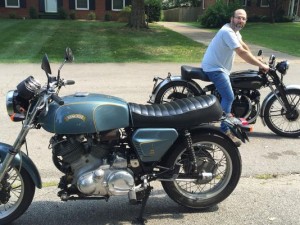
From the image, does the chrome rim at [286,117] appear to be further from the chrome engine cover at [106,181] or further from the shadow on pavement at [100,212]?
the chrome engine cover at [106,181]

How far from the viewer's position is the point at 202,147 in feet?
12.6

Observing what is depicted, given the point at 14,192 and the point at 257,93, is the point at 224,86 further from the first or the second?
the point at 14,192

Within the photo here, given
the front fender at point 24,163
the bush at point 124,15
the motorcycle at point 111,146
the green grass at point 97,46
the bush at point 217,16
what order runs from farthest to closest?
the bush at point 124,15, the bush at point 217,16, the green grass at point 97,46, the front fender at point 24,163, the motorcycle at point 111,146

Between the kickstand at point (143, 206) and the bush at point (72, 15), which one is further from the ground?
the bush at point (72, 15)

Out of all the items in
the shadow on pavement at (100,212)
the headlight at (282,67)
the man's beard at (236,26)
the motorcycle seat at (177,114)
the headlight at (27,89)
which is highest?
the man's beard at (236,26)

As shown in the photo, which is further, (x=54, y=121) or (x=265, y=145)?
(x=265, y=145)

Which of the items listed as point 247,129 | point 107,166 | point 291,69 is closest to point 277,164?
point 247,129

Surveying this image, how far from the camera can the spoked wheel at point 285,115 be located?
627 cm

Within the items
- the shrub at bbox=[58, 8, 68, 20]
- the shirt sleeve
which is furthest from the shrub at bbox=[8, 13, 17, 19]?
the shirt sleeve

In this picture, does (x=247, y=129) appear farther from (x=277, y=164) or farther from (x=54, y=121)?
(x=54, y=121)

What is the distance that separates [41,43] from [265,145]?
1301cm

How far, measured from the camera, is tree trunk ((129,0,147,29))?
70.8 feet

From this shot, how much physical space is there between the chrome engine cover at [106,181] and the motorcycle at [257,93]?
293 centimetres

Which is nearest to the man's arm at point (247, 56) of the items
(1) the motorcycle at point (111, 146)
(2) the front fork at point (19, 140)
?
(1) the motorcycle at point (111, 146)
